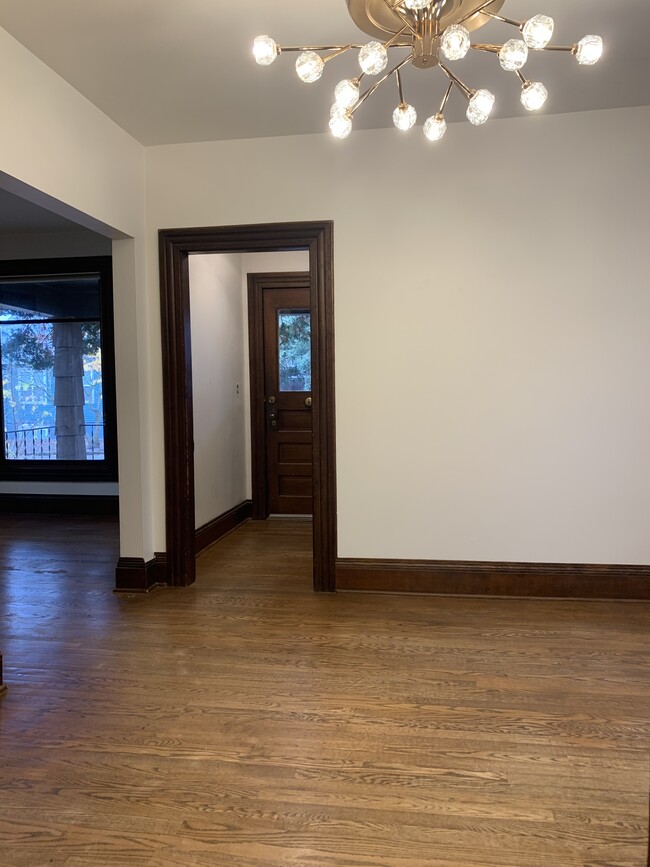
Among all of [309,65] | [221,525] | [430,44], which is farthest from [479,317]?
[221,525]

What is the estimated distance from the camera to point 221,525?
15.7ft

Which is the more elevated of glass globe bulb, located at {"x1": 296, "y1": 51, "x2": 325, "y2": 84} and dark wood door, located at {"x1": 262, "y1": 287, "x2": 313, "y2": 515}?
glass globe bulb, located at {"x1": 296, "y1": 51, "x2": 325, "y2": 84}

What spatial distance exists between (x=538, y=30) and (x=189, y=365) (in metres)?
2.68

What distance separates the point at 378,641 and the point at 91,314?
14.8 feet

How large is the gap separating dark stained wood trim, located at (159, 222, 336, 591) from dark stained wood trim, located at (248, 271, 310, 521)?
5.76 ft

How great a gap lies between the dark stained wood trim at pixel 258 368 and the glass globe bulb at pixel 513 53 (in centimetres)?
377

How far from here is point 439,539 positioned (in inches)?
136

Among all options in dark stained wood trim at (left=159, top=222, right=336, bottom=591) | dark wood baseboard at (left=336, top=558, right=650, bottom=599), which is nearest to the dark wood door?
dark stained wood trim at (left=159, top=222, right=336, bottom=591)

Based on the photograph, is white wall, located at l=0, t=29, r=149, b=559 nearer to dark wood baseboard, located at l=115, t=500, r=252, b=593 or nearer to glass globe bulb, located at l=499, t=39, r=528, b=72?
dark wood baseboard, located at l=115, t=500, r=252, b=593

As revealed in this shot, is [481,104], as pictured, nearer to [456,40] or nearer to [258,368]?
[456,40]

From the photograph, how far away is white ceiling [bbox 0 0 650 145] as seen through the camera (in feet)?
7.43

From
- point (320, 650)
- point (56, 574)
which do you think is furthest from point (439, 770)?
point (56, 574)

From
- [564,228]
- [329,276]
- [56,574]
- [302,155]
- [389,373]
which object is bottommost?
[56,574]

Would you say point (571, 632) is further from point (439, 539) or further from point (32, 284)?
point (32, 284)
